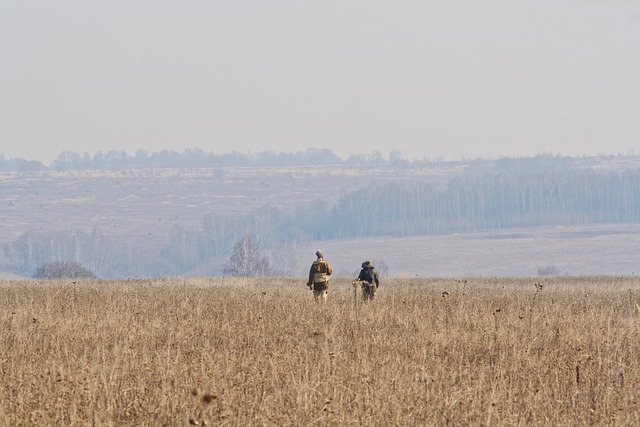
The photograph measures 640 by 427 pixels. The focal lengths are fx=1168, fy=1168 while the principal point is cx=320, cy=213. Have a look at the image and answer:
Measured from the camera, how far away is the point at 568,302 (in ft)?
72.3

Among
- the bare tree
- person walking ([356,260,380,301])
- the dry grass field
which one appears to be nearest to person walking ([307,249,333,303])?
person walking ([356,260,380,301])

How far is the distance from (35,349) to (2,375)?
2.18 meters

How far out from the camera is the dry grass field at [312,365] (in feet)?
30.1

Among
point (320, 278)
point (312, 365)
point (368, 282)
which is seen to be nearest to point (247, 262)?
point (368, 282)

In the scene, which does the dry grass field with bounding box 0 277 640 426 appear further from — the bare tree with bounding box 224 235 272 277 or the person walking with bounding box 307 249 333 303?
the bare tree with bounding box 224 235 272 277

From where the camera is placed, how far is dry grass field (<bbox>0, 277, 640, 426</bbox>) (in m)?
9.16

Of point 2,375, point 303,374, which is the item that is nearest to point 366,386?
point 303,374

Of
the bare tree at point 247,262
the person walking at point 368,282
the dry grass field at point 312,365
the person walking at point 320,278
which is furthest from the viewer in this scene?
the bare tree at point 247,262

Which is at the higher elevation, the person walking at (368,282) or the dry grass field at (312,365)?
the dry grass field at (312,365)

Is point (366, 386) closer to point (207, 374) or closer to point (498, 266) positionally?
point (207, 374)

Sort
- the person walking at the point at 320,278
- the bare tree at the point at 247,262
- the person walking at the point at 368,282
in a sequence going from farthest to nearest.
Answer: the bare tree at the point at 247,262 < the person walking at the point at 368,282 < the person walking at the point at 320,278

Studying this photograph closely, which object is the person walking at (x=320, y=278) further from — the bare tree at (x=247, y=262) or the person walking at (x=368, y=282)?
the bare tree at (x=247, y=262)

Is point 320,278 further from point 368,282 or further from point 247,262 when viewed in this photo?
point 247,262

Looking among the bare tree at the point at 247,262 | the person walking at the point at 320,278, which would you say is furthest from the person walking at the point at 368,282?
the bare tree at the point at 247,262
